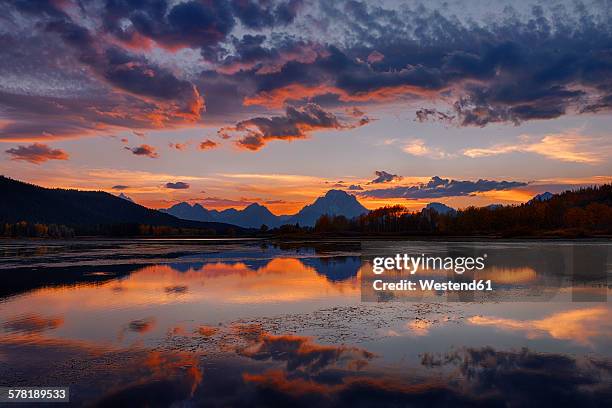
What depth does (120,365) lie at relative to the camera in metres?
14.9

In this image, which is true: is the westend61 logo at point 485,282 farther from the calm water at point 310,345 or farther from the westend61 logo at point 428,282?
the calm water at point 310,345

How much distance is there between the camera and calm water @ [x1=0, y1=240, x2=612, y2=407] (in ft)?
40.6

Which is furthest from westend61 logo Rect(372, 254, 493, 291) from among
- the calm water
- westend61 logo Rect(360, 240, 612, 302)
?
the calm water

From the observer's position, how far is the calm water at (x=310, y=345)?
1238 cm

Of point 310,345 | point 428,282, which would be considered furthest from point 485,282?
point 310,345

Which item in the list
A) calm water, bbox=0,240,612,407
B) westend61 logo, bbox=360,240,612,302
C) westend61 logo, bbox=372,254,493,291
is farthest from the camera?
westend61 logo, bbox=372,254,493,291

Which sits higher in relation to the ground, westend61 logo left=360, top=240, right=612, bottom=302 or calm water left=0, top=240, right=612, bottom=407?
westend61 logo left=360, top=240, right=612, bottom=302

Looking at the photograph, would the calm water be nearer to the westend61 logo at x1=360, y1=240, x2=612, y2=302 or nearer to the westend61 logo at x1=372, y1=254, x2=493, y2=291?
the westend61 logo at x1=360, y1=240, x2=612, y2=302

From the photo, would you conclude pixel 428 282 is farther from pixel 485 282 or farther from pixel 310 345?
pixel 310 345

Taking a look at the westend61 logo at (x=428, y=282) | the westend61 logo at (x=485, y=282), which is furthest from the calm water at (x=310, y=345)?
the westend61 logo at (x=428, y=282)

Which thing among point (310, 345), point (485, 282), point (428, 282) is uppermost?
point (485, 282)

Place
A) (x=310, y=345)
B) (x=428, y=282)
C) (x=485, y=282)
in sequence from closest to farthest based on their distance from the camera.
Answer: (x=310, y=345) → (x=485, y=282) → (x=428, y=282)

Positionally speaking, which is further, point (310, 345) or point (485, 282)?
point (485, 282)

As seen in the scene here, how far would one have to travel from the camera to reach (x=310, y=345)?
1712 centimetres
